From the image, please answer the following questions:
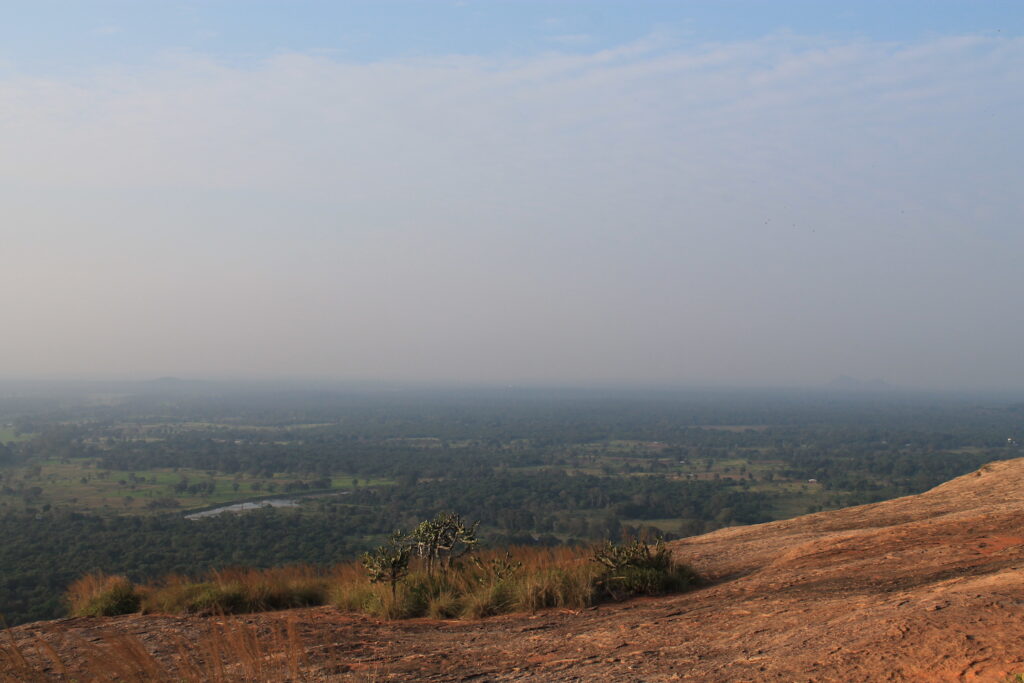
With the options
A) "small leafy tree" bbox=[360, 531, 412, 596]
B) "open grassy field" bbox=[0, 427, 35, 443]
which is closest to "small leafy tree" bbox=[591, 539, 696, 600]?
"small leafy tree" bbox=[360, 531, 412, 596]

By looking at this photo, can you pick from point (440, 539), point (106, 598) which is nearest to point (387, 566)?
point (440, 539)

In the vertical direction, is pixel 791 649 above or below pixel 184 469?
above

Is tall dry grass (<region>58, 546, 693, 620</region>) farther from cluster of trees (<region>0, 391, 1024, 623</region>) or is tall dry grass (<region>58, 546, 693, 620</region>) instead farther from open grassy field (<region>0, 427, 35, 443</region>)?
open grassy field (<region>0, 427, 35, 443</region>)

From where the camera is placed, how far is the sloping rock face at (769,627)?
413 cm

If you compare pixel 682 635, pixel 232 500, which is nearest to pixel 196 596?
pixel 682 635

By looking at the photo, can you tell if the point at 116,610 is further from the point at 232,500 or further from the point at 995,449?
the point at 995,449

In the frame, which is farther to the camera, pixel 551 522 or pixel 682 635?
pixel 551 522

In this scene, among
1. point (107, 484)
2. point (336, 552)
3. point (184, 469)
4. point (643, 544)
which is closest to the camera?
point (643, 544)

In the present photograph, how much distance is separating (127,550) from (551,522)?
19490 millimetres

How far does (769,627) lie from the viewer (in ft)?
16.8

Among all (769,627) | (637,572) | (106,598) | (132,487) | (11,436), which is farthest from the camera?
(11,436)

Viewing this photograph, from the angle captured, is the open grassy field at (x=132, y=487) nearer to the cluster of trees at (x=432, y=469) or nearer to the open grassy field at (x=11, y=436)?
the cluster of trees at (x=432, y=469)

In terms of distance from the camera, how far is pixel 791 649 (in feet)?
14.6

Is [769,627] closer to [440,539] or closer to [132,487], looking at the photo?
[440,539]
